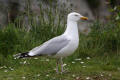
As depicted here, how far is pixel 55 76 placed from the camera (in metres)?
5.86

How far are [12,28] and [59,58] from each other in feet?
5.83

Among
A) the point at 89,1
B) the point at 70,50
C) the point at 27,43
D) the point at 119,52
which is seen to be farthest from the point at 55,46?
the point at 89,1

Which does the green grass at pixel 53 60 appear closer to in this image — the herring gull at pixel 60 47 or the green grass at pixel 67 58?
the green grass at pixel 67 58

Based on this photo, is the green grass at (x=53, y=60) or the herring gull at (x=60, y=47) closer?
the herring gull at (x=60, y=47)

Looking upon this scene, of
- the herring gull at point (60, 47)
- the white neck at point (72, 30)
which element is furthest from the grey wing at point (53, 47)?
the white neck at point (72, 30)

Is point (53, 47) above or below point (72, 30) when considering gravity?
below

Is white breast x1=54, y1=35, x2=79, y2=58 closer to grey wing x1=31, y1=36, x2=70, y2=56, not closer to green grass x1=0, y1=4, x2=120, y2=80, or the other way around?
grey wing x1=31, y1=36, x2=70, y2=56

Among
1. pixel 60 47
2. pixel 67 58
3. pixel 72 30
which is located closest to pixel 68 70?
pixel 60 47

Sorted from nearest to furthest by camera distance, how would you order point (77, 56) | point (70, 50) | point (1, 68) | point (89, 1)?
point (70, 50), point (1, 68), point (77, 56), point (89, 1)

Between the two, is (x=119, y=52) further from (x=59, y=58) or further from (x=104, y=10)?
(x=104, y=10)

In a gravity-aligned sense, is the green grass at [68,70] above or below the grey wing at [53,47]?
below

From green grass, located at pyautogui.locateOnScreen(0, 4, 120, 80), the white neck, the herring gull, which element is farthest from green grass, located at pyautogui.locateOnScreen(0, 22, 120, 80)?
the white neck

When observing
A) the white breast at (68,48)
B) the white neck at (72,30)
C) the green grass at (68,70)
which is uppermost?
the white neck at (72,30)

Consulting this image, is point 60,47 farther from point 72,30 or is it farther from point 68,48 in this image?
point 72,30
